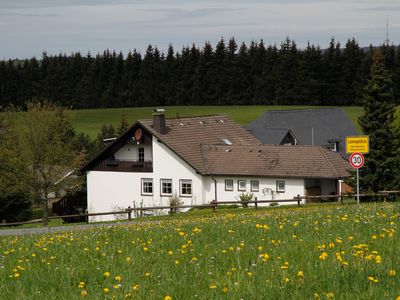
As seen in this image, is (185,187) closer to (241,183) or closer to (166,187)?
(166,187)

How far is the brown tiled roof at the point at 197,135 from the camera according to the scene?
6431cm

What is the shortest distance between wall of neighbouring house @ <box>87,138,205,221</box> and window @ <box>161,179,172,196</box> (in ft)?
0.96

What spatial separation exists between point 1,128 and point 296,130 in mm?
40198

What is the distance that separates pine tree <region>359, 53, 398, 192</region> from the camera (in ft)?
172

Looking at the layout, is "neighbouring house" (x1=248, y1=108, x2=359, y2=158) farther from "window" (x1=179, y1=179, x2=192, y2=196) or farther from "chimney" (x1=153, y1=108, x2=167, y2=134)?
"window" (x1=179, y1=179, x2=192, y2=196)

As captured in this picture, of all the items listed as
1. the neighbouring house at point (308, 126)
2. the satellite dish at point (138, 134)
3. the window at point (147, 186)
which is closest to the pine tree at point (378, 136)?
the window at point (147, 186)

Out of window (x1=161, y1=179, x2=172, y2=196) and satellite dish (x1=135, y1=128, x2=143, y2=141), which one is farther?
satellite dish (x1=135, y1=128, x2=143, y2=141)

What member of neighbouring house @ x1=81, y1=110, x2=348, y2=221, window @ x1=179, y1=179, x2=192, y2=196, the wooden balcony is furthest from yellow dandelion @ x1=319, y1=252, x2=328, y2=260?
the wooden balcony

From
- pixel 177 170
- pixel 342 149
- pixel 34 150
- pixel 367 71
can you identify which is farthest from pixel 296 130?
pixel 367 71

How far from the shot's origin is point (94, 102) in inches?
6949

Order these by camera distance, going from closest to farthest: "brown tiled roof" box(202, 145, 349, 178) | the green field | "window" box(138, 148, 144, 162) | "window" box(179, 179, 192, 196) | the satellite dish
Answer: "brown tiled roof" box(202, 145, 349, 178) < "window" box(179, 179, 192, 196) < the satellite dish < "window" box(138, 148, 144, 162) < the green field

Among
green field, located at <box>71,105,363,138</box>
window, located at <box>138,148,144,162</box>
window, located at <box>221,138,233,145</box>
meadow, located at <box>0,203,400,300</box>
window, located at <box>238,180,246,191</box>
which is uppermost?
green field, located at <box>71,105,363,138</box>

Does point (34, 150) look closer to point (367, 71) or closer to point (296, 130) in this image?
point (296, 130)

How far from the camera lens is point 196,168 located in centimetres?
6275
